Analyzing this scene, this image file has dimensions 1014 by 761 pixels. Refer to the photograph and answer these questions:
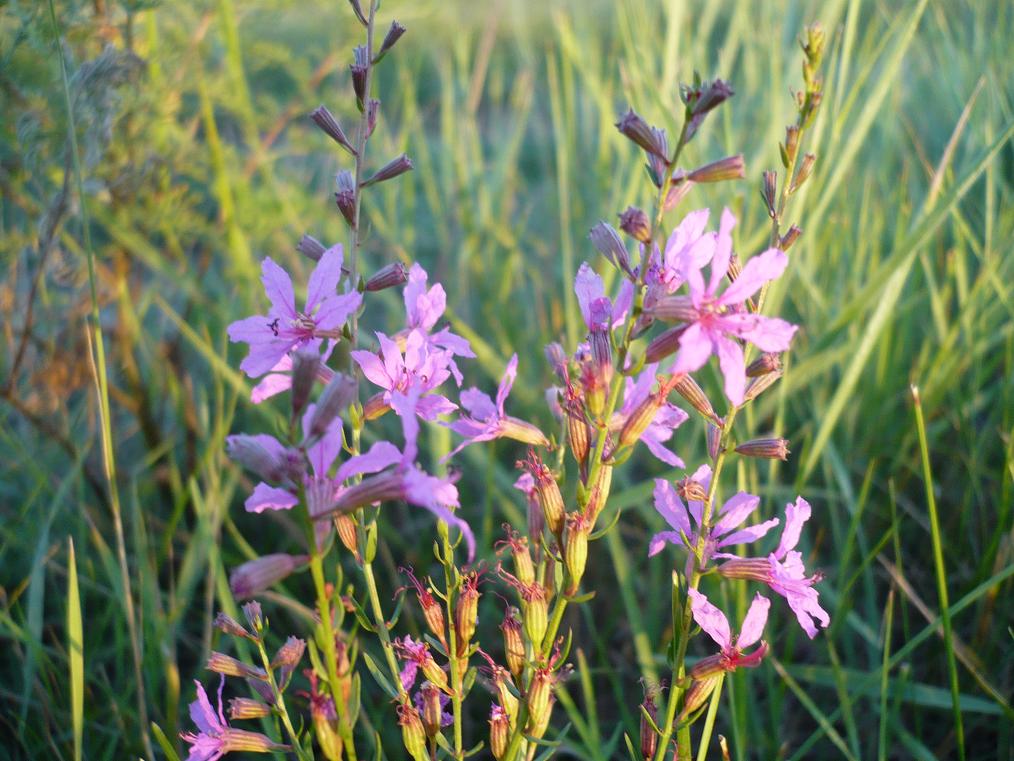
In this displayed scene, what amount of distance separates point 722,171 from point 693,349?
0.19m

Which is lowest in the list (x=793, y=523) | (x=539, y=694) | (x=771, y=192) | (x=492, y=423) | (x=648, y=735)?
(x=648, y=735)

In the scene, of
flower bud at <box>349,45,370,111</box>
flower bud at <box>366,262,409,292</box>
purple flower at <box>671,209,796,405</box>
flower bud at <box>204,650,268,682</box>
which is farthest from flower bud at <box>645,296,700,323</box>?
flower bud at <box>204,650,268,682</box>

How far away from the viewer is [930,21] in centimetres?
293

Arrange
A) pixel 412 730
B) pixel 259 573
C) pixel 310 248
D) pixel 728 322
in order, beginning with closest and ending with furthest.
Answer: pixel 259 573 < pixel 728 322 < pixel 412 730 < pixel 310 248

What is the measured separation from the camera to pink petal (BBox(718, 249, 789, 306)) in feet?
2.57

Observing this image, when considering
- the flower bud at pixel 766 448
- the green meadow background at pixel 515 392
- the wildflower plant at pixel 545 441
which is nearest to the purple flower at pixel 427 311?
the wildflower plant at pixel 545 441

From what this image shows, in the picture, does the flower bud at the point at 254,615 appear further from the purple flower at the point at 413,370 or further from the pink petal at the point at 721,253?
the pink petal at the point at 721,253

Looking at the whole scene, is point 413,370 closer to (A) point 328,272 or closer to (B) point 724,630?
(A) point 328,272

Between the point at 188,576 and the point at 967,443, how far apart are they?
162 centimetres

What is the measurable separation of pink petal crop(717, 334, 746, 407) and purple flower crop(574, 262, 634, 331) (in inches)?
4.4

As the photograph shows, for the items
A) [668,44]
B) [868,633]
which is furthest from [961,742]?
[668,44]

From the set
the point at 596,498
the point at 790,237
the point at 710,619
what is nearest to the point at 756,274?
the point at 790,237

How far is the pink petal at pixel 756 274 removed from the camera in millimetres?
784

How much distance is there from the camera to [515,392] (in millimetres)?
2215
